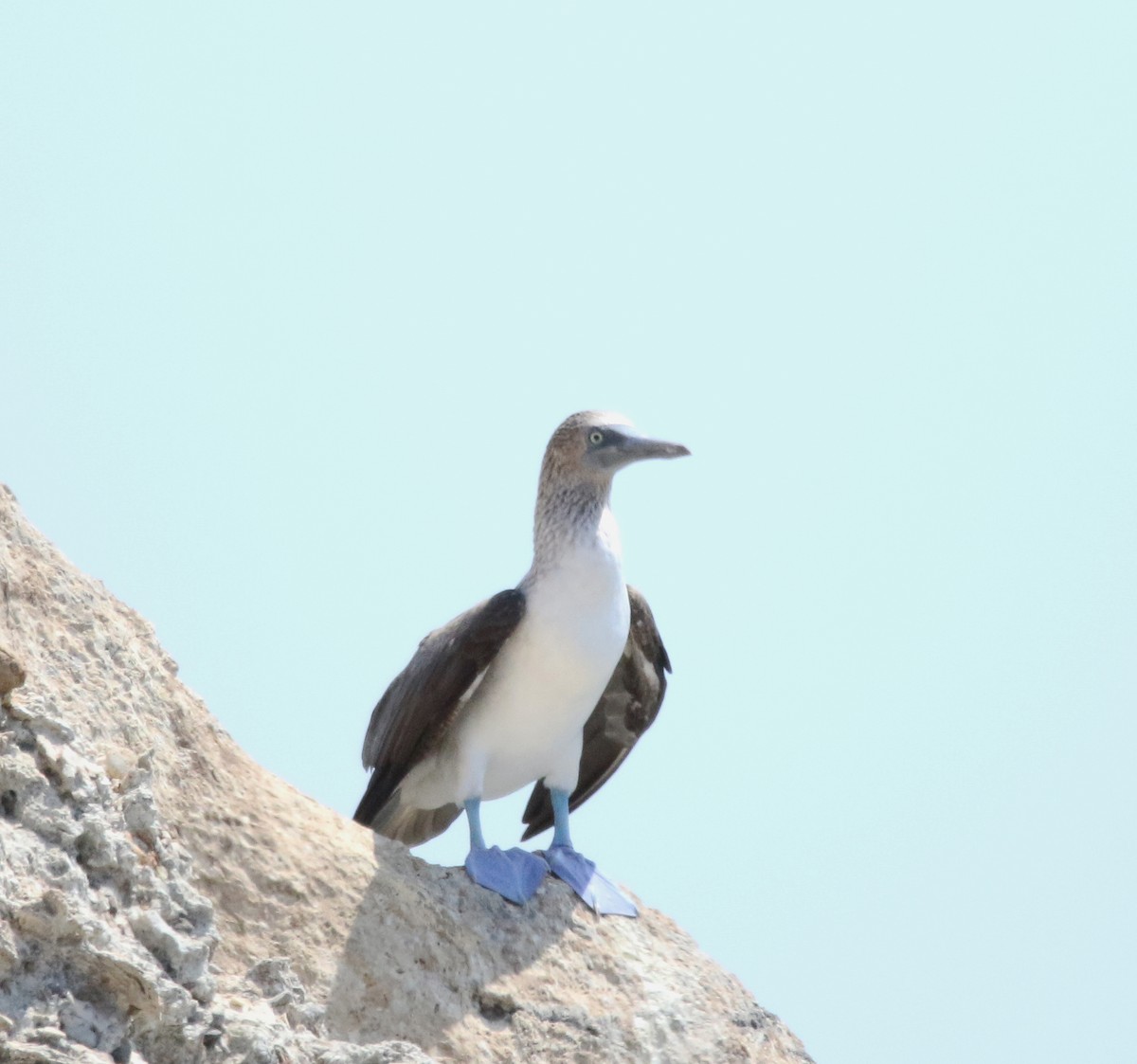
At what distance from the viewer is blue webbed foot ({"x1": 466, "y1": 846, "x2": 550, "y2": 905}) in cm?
753

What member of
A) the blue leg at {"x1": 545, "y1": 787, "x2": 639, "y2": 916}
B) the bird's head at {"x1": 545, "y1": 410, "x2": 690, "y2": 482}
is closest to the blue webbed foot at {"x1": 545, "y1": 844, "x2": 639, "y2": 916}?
the blue leg at {"x1": 545, "y1": 787, "x2": 639, "y2": 916}

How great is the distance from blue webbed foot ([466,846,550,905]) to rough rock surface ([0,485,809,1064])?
0.07m

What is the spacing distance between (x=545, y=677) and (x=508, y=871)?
0.81 metres

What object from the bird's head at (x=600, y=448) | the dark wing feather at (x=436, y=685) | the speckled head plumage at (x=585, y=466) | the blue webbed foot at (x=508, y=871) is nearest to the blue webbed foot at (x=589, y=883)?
the blue webbed foot at (x=508, y=871)

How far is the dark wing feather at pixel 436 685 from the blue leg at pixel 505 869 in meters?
0.41

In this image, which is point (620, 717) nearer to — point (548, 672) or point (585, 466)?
point (548, 672)

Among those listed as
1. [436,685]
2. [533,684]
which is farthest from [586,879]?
[436,685]

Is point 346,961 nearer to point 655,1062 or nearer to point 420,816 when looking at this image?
point 655,1062

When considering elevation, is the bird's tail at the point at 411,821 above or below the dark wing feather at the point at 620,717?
below

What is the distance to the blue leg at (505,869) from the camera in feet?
24.7

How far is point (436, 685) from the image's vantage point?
7.86m

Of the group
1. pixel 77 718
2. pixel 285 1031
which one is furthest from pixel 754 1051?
pixel 77 718

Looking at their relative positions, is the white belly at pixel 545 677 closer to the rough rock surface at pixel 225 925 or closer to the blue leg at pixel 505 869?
the blue leg at pixel 505 869

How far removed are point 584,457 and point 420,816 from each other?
6.00ft
